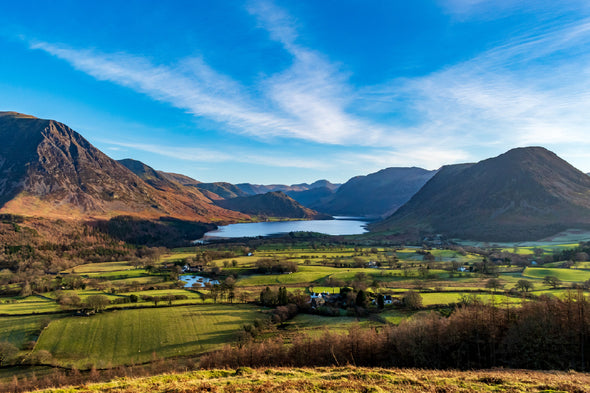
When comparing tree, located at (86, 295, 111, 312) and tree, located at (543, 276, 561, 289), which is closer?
tree, located at (86, 295, 111, 312)

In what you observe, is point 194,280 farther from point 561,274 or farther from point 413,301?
point 561,274

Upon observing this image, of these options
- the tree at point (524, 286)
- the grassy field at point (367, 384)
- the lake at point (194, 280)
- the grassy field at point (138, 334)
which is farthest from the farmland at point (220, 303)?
the grassy field at point (367, 384)

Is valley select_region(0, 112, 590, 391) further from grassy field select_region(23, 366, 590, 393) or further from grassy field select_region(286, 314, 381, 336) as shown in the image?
grassy field select_region(23, 366, 590, 393)

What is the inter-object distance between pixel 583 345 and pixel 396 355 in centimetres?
1889

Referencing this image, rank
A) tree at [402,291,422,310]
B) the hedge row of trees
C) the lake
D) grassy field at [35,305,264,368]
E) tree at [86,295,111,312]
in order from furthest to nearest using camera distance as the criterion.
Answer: the lake, tree at [86,295,111,312], tree at [402,291,422,310], grassy field at [35,305,264,368], the hedge row of trees

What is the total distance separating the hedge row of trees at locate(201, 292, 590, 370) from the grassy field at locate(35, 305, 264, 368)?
511 inches

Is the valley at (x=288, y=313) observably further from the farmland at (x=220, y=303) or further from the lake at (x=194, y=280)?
the lake at (x=194, y=280)

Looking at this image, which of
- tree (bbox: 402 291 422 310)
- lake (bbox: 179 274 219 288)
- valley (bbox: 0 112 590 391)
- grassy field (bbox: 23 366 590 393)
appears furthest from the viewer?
lake (bbox: 179 274 219 288)

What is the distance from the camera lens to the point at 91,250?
15762 cm

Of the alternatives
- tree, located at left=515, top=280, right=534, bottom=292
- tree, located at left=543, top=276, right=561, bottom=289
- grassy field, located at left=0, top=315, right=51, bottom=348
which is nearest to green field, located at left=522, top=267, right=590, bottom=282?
tree, located at left=543, top=276, right=561, bottom=289

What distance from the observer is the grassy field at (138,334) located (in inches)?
1843

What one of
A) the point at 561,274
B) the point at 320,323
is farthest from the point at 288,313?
the point at 561,274

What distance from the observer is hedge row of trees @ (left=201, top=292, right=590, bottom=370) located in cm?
3042

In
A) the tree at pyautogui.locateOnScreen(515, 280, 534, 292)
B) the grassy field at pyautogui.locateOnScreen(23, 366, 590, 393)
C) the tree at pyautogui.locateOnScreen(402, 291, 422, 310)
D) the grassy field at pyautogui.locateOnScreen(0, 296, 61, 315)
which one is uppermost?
the grassy field at pyautogui.locateOnScreen(23, 366, 590, 393)
